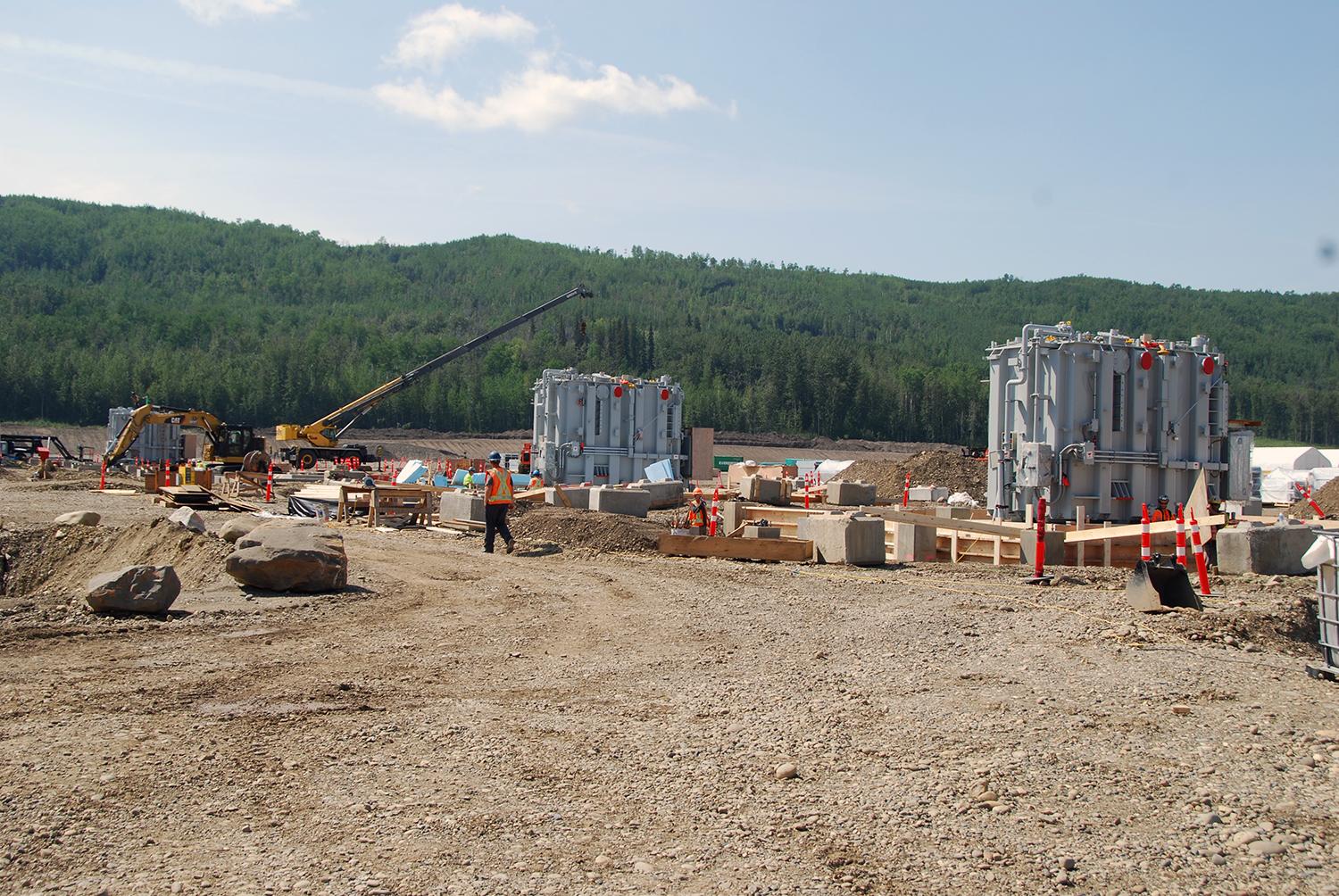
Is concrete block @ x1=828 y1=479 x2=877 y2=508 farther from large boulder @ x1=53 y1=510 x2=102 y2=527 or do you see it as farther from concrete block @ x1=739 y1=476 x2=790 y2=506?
large boulder @ x1=53 y1=510 x2=102 y2=527

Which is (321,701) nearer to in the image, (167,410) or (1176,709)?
(1176,709)

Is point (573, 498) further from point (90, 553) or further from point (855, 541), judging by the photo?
point (855, 541)

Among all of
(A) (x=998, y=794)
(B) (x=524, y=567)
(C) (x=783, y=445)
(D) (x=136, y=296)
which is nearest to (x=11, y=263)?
(D) (x=136, y=296)

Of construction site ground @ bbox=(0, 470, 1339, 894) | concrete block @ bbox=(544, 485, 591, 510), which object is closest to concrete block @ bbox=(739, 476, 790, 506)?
concrete block @ bbox=(544, 485, 591, 510)

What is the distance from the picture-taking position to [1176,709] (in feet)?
21.4

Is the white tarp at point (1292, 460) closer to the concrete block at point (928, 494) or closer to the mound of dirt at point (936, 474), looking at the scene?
the mound of dirt at point (936, 474)

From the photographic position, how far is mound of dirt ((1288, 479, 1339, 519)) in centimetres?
2480

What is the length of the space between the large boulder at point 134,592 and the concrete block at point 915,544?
951 centimetres

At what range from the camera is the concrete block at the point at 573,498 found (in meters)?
22.5

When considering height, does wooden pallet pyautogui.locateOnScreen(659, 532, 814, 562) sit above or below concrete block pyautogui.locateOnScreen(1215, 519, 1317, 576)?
below

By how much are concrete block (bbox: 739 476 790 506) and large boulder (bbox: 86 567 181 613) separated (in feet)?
52.0

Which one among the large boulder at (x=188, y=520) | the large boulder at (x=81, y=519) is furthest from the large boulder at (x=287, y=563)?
the large boulder at (x=81, y=519)

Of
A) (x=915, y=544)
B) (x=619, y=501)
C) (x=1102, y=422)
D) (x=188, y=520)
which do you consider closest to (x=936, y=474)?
(x=619, y=501)

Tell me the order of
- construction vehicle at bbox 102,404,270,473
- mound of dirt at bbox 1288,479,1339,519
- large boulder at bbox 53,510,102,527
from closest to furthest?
large boulder at bbox 53,510,102,527 → mound of dirt at bbox 1288,479,1339,519 → construction vehicle at bbox 102,404,270,473
